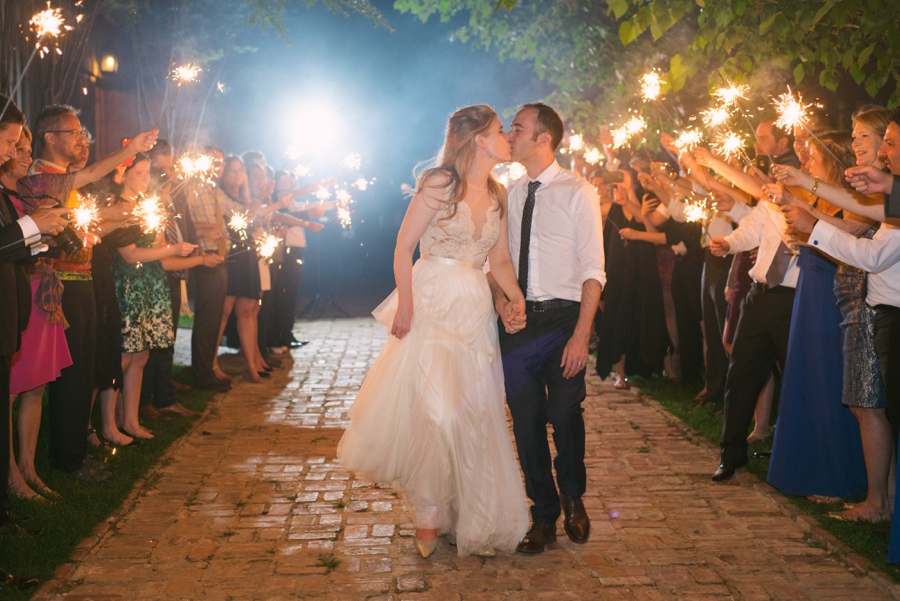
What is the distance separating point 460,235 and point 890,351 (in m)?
2.51

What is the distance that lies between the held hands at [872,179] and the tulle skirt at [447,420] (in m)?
1.97

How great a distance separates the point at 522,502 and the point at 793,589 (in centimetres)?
142

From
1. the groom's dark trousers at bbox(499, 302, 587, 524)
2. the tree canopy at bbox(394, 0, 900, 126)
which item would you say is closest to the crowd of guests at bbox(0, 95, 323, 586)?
the groom's dark trousers at bbox(499, 302, 587, 524)

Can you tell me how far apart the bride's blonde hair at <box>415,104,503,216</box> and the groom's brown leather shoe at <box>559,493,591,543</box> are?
1821 millimetres

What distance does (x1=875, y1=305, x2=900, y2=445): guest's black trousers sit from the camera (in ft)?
15.6

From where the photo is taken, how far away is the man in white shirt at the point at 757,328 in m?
5.89

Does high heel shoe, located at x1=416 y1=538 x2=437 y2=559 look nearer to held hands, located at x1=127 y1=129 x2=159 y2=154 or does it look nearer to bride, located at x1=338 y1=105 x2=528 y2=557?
bride, located at x1=338 y1=105 x2=528 y2=557

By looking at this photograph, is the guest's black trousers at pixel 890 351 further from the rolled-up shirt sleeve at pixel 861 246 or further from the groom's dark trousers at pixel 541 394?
the groom's dark trousers at pixel 541 394

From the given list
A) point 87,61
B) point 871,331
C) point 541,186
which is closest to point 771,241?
point 871,331

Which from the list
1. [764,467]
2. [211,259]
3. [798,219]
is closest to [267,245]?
[211,259]

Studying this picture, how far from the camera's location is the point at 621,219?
955 cm

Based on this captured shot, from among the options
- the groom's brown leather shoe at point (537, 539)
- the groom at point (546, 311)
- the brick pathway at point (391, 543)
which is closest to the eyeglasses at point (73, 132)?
the brick pathway at point (391, 543)

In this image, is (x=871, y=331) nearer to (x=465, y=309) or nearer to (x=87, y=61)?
(x=465, y=309)

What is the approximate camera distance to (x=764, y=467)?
628cm
